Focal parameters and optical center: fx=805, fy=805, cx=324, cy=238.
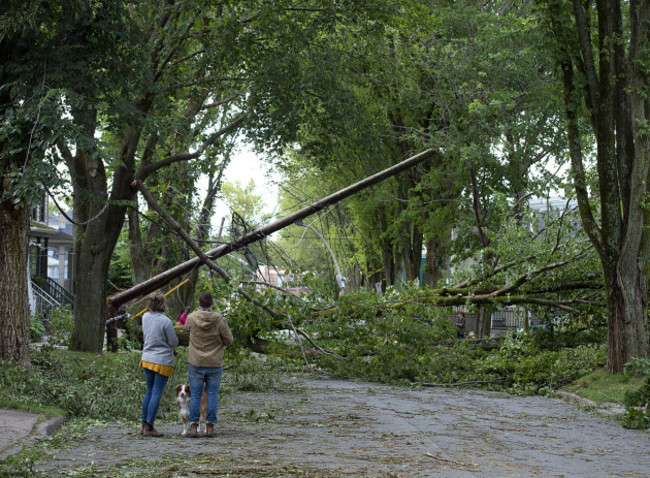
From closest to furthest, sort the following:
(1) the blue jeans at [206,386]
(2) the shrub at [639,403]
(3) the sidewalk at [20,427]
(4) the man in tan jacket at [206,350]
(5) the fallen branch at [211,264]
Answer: (3) the sidewalk at [20,427] → (1) the blue jeans at [206,386] → (4) the man in tan jacket at [206,350] → (2) the shrub at [639,403] → (5) the fallen branch at [211,264]

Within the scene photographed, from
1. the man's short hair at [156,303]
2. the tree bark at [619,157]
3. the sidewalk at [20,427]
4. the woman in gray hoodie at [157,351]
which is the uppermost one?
the tree bark at [619,157]

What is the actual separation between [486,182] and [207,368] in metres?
17.4

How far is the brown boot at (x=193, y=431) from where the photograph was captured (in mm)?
9039

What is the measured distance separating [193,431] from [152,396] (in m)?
0.63

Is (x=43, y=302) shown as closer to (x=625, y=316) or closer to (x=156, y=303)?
(x=156, y=303)

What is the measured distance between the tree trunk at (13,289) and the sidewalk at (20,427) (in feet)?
5.87

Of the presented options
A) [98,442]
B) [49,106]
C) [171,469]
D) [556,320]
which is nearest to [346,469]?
[171,469]

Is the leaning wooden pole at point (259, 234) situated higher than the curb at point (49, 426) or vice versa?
A: the leaning wooden pole at point (259, 234)

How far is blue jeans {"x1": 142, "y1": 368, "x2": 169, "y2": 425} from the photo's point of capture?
9.09m

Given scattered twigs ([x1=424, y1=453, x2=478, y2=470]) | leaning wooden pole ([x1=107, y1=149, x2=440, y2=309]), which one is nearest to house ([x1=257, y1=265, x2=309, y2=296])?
leaning wooden pole ([x1=107, y1=149, x2=440, y2=309])

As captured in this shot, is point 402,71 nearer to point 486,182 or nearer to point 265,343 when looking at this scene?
point 486,182

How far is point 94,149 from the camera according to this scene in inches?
431

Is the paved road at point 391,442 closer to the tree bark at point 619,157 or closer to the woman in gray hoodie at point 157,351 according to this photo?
the woman in gray hoodie at point 157,351

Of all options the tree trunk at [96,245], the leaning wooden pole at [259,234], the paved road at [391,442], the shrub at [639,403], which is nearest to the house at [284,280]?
the leaning wooden pole at [259,234]
